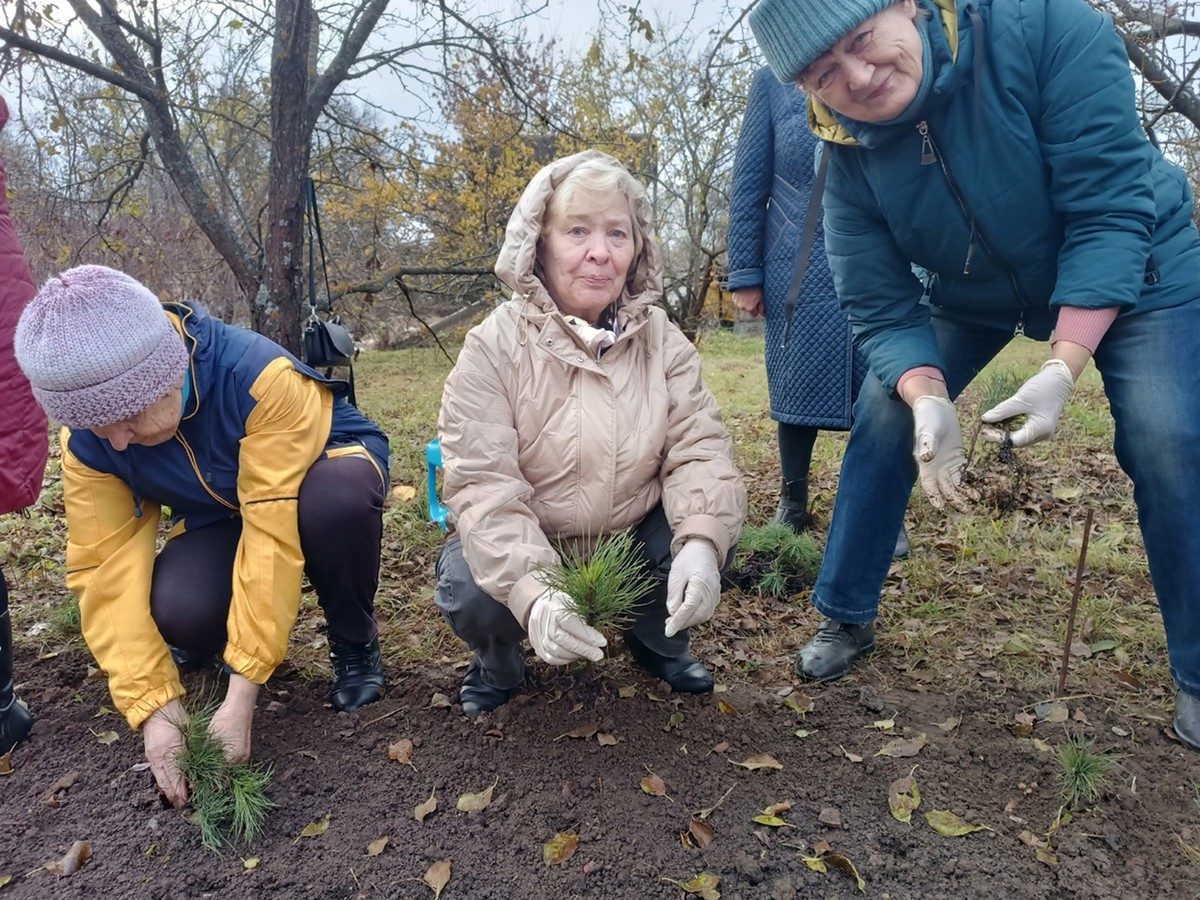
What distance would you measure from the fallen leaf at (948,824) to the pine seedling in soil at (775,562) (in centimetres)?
114

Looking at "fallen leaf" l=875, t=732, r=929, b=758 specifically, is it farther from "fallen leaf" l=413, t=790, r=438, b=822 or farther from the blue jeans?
"fallen leaf" l=413, t=790, r=438, b=822

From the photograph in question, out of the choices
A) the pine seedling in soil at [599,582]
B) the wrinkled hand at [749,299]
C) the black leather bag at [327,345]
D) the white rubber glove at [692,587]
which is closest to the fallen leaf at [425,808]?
the pine seedling in soil at [599,582]

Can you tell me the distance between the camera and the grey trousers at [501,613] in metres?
1.96

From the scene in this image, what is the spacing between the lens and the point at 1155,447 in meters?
1.77

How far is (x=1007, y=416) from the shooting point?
1.58m

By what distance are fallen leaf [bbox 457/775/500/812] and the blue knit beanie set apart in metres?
1.63

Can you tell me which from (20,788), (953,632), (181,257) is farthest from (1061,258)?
(181,257)

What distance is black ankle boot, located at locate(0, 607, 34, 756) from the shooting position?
2100 millimetres

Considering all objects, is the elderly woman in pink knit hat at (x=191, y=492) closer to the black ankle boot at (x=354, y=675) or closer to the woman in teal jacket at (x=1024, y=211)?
the black ankle boot at (x=354, y=675)

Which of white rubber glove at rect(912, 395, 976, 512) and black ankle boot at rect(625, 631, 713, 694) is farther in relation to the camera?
black ankle boot at rect(625, 631, 713, 694)

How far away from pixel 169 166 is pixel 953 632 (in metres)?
4.30

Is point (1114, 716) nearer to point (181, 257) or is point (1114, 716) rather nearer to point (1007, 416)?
point (1007, 416)

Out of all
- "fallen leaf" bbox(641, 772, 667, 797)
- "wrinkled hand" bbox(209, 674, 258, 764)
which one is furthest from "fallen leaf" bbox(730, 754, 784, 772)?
"wrinkled hand" bbox(209, 674, 258, 764)

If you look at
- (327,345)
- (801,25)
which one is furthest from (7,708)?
(801,25)
